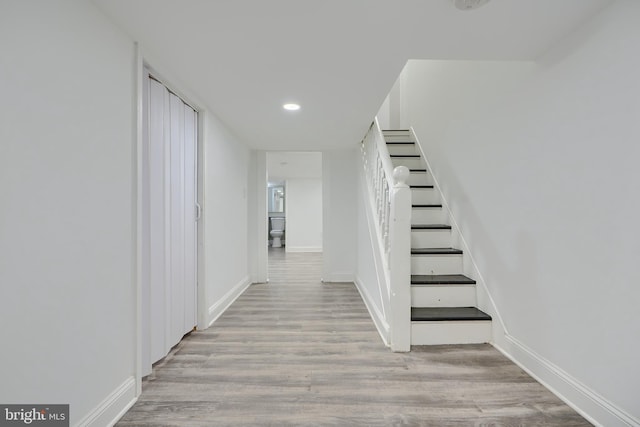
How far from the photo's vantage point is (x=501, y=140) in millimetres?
2207

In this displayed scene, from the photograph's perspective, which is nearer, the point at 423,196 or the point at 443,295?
the point at 443,295

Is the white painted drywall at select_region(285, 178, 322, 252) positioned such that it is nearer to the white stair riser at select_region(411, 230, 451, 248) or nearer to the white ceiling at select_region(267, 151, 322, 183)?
the white ceiling at select_region(267, 151, 322, 183)

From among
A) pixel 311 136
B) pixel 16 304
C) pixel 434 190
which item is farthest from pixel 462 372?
pixel 311 136

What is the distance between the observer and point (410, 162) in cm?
381

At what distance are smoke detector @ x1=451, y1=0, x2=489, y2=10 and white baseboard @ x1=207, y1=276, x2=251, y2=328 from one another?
2887 mm

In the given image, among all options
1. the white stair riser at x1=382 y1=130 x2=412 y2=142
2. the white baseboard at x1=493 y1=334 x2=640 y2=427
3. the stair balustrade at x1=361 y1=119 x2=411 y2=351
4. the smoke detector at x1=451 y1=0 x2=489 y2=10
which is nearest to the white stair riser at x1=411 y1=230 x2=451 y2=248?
the stair balustrade at x1=361 y1=119 x2=411 y2=351

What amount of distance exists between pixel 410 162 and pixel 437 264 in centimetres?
157

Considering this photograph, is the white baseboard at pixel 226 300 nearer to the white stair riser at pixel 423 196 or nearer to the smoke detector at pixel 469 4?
the white stair riser at pixel 423 196

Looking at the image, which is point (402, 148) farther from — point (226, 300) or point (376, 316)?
point (226, 300)

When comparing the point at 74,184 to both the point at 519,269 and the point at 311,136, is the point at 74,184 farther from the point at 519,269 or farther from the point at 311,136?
the point at 311,136

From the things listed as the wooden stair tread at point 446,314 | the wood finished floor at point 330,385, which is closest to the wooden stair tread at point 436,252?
the wooden stair tread at point 446,314

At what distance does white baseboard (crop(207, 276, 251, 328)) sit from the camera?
9.39 ft

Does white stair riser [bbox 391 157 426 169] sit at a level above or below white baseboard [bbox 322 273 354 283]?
above

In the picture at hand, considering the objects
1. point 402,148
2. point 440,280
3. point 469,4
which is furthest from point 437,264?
point 469,4
